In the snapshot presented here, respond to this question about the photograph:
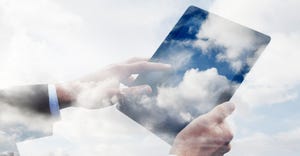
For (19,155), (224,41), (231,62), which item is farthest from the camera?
(224,41)

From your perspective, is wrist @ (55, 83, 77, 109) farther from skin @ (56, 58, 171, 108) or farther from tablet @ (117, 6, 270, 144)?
tablet @ (117, 6, 270, 144)

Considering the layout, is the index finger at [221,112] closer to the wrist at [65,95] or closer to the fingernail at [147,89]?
the fingernail at [147,89]

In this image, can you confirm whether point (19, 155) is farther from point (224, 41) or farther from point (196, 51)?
point (224, 41)

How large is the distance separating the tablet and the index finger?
2.3 inches

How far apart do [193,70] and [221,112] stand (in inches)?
19.0

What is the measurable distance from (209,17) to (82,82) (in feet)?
4.87

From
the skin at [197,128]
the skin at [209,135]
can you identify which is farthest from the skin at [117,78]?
the skin at [209,135]

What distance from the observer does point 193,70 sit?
12.8 feet

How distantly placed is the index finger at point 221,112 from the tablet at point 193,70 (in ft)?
0.19

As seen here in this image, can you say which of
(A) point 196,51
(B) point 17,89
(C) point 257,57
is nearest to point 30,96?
(B) point 17,89

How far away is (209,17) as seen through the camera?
13.4ft

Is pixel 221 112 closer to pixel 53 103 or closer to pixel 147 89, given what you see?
pixel 147 89

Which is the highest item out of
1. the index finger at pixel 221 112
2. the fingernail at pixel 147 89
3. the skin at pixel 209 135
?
the fingernail at pixel 147 89

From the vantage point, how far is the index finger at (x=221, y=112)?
3.74 meters
